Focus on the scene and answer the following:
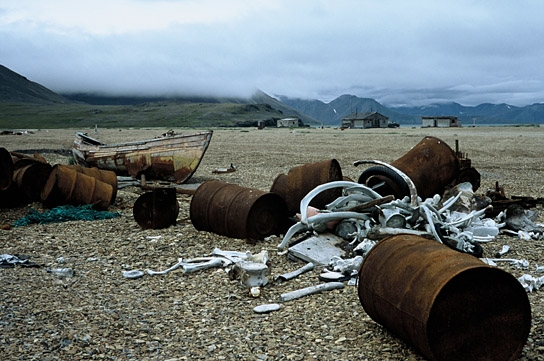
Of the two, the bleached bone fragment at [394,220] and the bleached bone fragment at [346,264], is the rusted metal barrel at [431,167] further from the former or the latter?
the bleached bone fragment at [346,264]

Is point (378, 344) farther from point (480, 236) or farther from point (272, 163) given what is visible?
point (272, 163)

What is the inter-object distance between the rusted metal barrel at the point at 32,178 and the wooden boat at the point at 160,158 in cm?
438

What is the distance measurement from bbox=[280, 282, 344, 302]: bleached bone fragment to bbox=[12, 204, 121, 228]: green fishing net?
5.21 m

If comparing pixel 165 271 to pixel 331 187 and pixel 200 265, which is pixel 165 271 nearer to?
pixel 200 265

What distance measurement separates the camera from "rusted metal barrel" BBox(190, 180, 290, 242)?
23.6 ft

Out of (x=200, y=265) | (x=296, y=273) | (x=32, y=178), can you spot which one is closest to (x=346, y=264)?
(x=296, y=273)

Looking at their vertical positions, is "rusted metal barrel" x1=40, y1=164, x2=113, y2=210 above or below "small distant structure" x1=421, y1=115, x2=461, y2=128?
below

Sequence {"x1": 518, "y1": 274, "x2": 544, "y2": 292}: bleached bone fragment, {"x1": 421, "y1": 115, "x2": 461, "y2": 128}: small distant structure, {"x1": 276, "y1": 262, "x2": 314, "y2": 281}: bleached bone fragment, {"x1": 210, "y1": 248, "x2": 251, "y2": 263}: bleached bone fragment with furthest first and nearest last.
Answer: {"x1": 421, "y1": 115, "x2": 461, "y2": 128}: small distant structure
{"x1": 210, "y1": 248, "x2": 251, "y2": 263}: bleached bone fragment
{"x1": 276, "y1": 262, "x2": 314, "y2": 281}: bleached bone fragment
{"x1": 518, "y1": 274, "x2": 544, "y2": 292}: bleached bone fragment

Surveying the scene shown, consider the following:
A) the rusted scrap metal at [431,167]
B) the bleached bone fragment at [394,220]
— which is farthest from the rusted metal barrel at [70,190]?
the bleached bone fragment at [394,220]

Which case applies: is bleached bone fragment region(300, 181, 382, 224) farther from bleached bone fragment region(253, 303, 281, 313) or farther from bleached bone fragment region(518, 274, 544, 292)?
bleached bone fragment region(518, 274, 544, 292)

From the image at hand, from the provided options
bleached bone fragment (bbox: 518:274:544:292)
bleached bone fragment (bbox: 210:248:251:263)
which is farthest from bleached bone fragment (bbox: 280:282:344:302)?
bleached bone fragment (bbox: 518:274:544:292)

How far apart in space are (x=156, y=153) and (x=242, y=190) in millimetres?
7510

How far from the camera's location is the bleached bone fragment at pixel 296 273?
571 centimetres

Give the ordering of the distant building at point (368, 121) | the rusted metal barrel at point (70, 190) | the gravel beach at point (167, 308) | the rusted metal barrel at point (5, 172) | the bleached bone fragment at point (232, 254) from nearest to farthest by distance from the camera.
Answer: the gravel beach at point (167, 308), the bleached bone fragment at point (232, 254), the rusted metal barrel at point (70, 190), the rusted metal barrel at point (5, 172), the distant building at point (368, 121)
